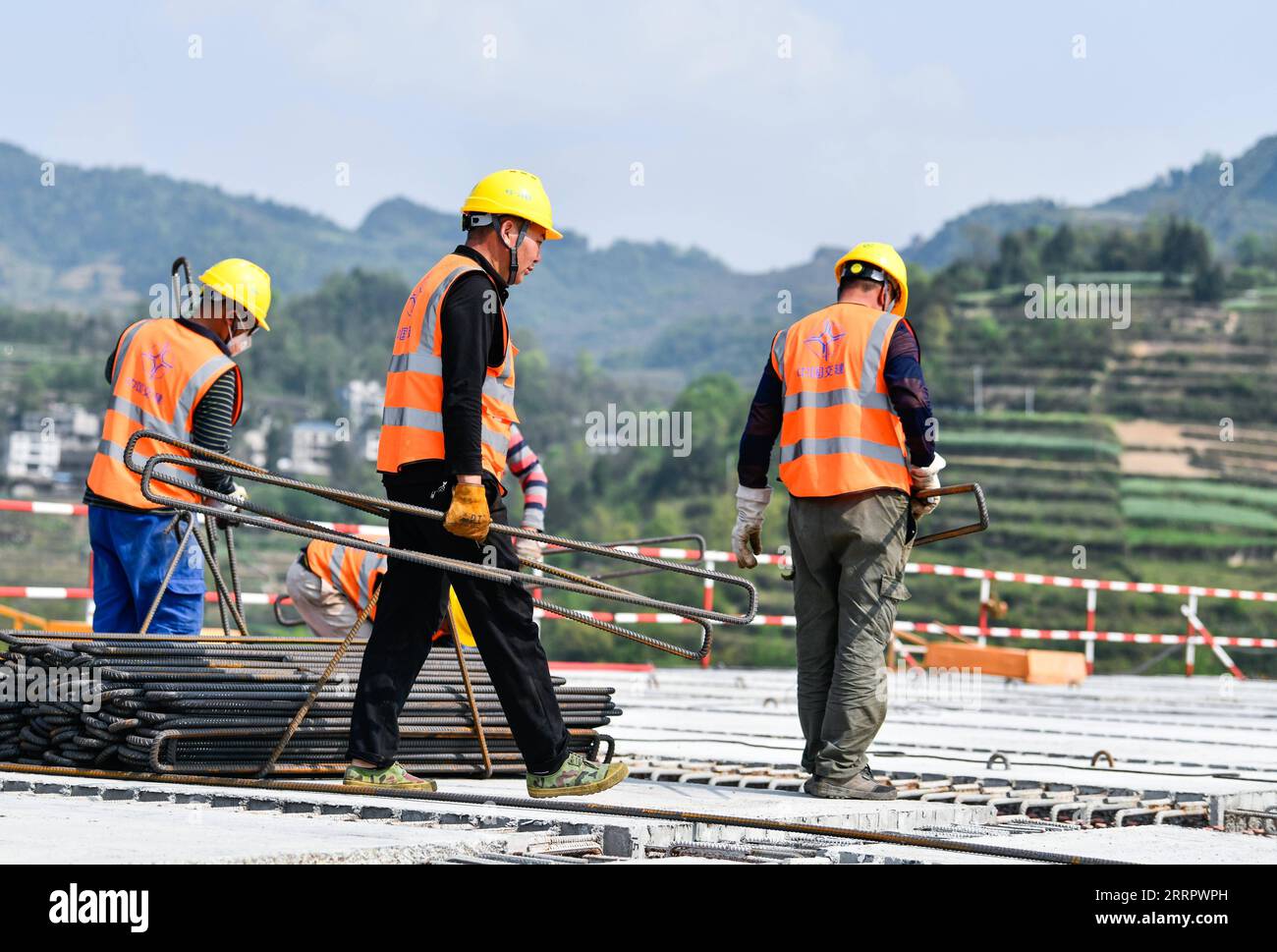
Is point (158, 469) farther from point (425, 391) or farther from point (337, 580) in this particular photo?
point (425, 391)

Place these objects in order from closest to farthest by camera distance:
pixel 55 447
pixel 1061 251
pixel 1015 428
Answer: pixel 1015 428
pixel 55 447
pixel 1061 251

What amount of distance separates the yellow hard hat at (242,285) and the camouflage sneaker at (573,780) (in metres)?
2.77

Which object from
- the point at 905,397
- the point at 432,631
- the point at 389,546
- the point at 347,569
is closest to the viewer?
the point at 389,546

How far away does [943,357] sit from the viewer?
137125 millimetres

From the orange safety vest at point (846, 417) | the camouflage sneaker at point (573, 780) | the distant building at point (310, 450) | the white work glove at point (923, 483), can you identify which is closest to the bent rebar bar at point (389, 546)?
the camouflage sneaker at point (573, 780)

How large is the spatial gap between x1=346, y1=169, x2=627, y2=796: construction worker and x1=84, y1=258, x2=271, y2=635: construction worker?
1.69 metres

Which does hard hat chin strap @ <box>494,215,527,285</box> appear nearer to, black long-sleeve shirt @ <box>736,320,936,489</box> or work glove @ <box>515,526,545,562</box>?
black long-sleeve shirt @ <box>736,320,936,489</box>

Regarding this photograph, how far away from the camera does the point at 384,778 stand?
5645 millimetres

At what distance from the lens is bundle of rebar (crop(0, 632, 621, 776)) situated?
5910 mm

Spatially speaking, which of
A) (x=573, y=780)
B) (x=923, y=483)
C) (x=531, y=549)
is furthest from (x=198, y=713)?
(x=531, y=549)

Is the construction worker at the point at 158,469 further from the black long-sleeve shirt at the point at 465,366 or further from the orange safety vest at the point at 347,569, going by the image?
the black long-sleeve shirt at the point at 465,366

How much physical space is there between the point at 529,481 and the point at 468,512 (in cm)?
424

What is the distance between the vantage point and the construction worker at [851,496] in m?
6.33
